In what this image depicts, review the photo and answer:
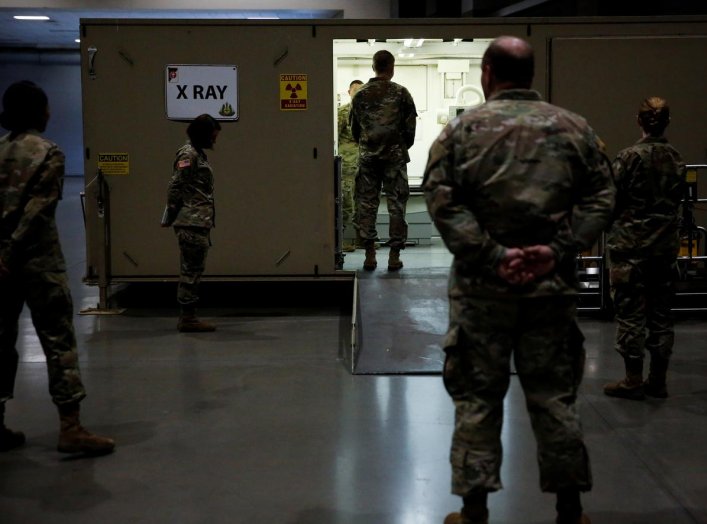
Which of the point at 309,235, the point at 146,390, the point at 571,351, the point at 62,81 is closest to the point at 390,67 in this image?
the point at 309,235

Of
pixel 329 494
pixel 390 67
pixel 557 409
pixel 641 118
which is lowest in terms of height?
pixel 329 494

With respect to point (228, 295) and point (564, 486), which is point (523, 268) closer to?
point (564, 486)

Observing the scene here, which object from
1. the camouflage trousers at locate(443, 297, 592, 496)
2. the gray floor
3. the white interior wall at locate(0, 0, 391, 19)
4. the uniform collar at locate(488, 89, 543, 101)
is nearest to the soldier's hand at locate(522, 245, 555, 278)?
the camouflage trousers at locate(443, 297, 592, 496)

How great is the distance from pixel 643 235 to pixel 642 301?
0.39m

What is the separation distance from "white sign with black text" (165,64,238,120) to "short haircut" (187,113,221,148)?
1.22 meters

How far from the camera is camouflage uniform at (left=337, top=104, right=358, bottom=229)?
10.1m

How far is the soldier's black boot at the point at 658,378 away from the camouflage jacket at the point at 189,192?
11.7 feet

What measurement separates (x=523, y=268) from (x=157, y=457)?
7.75ft

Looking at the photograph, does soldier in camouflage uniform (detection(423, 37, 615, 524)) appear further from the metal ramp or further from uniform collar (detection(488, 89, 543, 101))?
the metal ramp

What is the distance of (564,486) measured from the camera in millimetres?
3316

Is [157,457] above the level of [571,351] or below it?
below

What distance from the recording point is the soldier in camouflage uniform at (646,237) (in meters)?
5.56

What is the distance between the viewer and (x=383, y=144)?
26.8 feet

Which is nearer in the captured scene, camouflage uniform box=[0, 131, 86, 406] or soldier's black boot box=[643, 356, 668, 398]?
camouflage uniform box=[0, 131, 86, 406]
